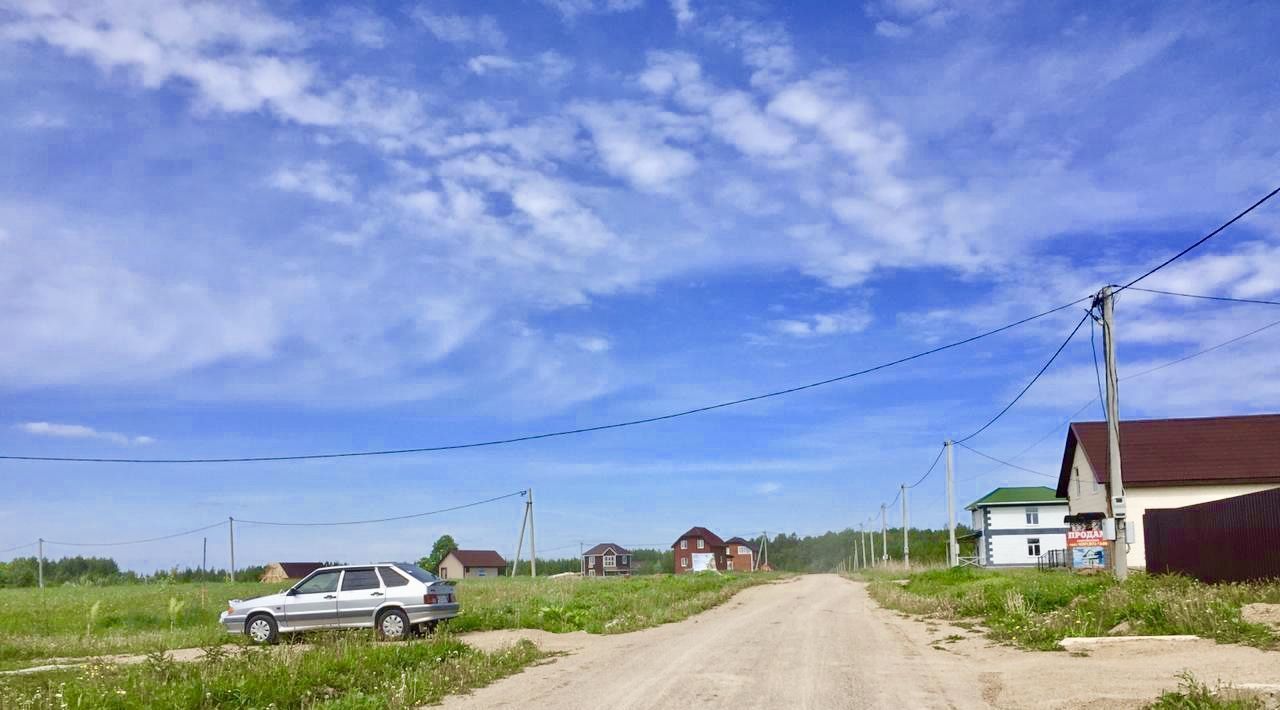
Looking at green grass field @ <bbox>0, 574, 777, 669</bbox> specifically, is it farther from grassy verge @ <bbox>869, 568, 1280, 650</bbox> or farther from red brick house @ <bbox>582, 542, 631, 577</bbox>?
red brick house @ <bbox>582, 542, 631, 577</bbox>

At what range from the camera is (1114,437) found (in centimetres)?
2225

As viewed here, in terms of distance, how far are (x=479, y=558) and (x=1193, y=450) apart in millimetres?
96402

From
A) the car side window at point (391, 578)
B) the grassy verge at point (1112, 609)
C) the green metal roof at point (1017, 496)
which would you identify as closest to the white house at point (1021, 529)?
the green metal roof at point (1017, 496)

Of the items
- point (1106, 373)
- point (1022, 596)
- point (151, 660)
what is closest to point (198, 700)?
point (151, 660)

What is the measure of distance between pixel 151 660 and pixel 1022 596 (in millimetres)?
15834

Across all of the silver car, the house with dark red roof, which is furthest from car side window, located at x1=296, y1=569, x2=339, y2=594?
the house with dark red roof

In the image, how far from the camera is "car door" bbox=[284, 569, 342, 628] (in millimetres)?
19047

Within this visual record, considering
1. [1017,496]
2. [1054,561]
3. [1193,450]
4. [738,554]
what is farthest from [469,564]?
[1193,450]

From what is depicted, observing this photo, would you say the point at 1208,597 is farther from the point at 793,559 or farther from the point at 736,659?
the point at 793,559

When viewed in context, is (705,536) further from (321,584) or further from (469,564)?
(321,584)

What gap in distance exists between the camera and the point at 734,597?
37.2 metres

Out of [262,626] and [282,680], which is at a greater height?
[282,680]

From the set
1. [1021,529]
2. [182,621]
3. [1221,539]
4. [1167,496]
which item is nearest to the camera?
[1221,539]

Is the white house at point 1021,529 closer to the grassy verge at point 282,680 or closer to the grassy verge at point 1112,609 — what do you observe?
the grassy verge at point 1112,609
